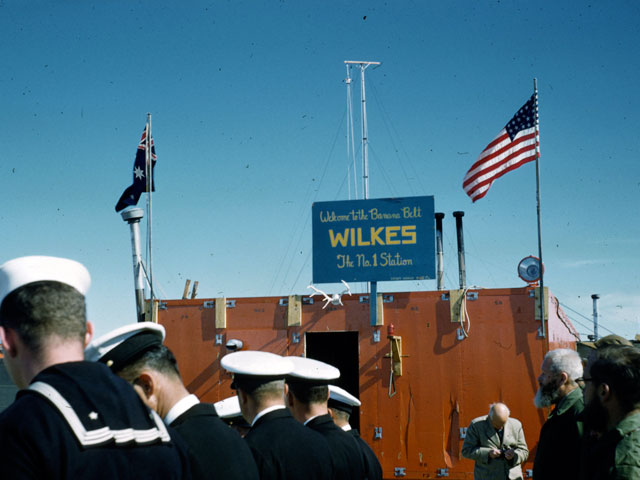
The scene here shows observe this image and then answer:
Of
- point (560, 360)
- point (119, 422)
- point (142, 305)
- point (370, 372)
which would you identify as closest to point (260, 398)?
point (119, 422)

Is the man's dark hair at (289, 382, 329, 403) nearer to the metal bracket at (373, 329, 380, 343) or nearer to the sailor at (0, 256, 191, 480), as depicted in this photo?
the sailor at (0, 256, 191, 480)

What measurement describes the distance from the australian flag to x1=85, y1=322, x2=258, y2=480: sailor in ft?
34.3

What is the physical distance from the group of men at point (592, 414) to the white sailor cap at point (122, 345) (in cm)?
229

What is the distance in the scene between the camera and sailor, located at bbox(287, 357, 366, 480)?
14.7ft

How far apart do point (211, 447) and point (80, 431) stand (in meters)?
1.25

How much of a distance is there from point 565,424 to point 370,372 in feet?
20.3

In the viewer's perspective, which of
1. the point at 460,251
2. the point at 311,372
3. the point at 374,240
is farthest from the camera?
the point at 460,251

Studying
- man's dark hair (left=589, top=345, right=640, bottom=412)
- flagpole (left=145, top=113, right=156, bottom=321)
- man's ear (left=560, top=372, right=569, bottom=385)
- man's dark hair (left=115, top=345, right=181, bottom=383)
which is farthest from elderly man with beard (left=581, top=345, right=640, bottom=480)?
flagpole (left=145, top=113, right=156, bottom=321)

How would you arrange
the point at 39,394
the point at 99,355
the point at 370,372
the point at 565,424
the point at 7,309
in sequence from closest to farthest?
1. the point at 39,394
2. the point at 7,309
3. the point at 99,355
4. the point at 565,424
5. the point at 370,372

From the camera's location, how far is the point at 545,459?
475 centimetres

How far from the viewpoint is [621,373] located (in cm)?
363

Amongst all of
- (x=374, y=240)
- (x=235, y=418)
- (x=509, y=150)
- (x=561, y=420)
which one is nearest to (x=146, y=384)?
(x=561, y=420)

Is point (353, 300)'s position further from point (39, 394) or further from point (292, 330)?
point (39, 394)

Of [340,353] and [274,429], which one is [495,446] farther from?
[340,353]
